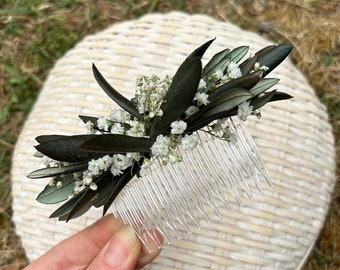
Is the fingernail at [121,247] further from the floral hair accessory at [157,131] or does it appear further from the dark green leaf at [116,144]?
the dark green leaf at [116,144]

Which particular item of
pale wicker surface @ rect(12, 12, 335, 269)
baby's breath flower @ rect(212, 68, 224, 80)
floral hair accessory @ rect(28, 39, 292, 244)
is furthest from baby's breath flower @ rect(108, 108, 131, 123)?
pale wicker surface @ rect(12, 12, 335, 269)

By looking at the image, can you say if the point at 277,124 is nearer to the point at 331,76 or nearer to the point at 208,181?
the point at 208,181

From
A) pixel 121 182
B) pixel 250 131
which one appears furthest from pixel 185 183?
pixel 250 131

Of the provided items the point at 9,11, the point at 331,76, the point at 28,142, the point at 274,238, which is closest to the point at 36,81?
the point at 9,11

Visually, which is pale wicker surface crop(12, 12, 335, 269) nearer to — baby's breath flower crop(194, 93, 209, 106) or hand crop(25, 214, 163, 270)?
hand crop(25, 214, 163, 270)

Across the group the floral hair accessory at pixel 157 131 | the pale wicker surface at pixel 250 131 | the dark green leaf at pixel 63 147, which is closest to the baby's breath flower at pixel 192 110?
the floral hair accessory at pixel 157 131

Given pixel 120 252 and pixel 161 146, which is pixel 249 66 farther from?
pixel 120 252
